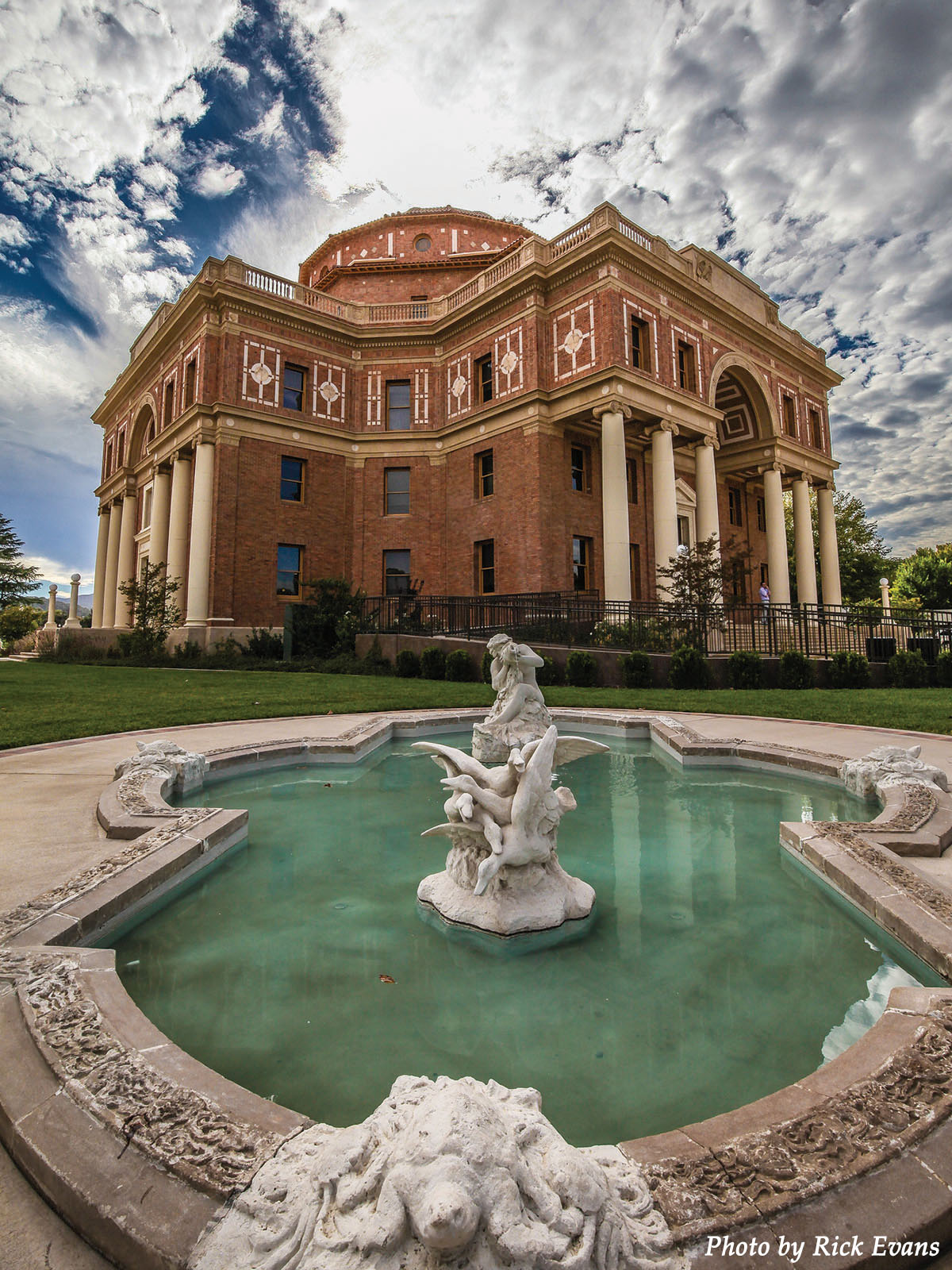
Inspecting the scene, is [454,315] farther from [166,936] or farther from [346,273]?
[166,936]

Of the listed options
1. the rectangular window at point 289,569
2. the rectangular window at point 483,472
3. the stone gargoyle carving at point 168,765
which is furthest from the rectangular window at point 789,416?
the stone gargoyle carving at point 168,765

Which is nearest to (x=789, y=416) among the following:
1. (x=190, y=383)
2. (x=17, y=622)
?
(x=190, y=383)

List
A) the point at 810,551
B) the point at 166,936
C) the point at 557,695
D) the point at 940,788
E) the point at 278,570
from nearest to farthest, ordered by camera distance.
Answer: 1. the point at 166,936
2. the point at 940,788
3. the point at 557,695
4. the point at 278,570
5. the point at 810,551

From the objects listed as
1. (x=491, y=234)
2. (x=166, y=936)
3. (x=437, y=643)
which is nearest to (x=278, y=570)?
(x=437, y=643)

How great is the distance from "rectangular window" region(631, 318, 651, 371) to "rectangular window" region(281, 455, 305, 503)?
13234 mm

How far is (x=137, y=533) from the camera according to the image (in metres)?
32.8

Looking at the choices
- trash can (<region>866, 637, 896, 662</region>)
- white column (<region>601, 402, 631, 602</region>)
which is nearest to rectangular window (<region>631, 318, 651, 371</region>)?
white column (<region>601, 402, 631, 602</region>)

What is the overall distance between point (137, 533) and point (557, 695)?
94.4 ft

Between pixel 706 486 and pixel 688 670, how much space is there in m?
11.6

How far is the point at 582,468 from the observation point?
23625 millimetres

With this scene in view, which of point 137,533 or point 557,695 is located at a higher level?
point 137,533

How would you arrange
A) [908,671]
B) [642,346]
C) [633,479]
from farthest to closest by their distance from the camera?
[633,479] → [642,346] → [908,671]

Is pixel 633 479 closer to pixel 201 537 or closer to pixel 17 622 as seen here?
pixel 201 537

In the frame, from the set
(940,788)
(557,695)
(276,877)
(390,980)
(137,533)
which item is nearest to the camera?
(390,980)
